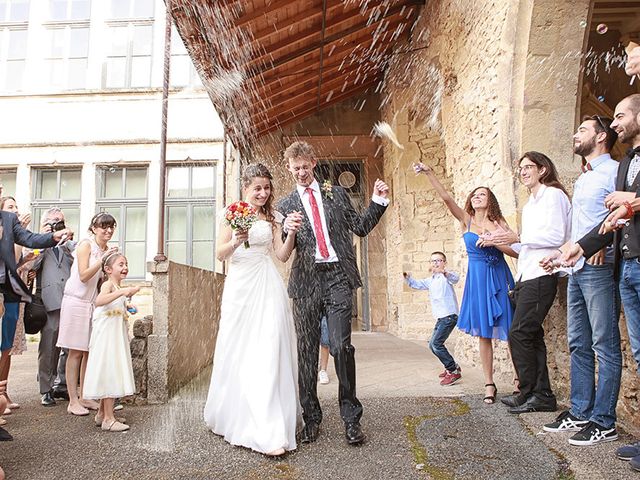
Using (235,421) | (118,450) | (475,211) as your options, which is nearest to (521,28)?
(475,211)

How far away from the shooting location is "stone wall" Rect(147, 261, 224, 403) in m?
4.64

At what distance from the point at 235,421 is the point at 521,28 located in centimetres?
409

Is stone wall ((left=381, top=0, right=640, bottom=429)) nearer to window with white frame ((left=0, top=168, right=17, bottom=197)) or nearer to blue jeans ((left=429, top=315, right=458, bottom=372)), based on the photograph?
blue jeans ((left=429, top=315, right=458, bottom=372))

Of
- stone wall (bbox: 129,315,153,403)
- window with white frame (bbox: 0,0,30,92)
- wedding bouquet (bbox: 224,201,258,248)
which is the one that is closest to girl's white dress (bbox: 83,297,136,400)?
stone wall (bbox: 129,315,153,403)

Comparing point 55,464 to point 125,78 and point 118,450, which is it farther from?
point 125,78

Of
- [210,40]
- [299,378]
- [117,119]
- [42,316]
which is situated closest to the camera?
[299,378]

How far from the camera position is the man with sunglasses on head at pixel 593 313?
10.0 ft

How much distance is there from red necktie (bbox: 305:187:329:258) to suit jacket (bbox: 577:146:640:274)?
4.95 feet

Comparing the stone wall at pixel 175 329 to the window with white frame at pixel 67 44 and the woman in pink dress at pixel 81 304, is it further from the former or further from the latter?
the window with white frame at pixel 67 44

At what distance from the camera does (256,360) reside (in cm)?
340

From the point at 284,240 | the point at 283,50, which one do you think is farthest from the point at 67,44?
the point at 284,240

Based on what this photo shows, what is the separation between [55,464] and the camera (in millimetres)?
3062

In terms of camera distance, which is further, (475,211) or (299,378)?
(475,211)

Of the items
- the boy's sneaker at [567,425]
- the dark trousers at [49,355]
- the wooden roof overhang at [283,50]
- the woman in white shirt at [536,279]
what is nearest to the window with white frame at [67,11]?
the wooden roof overhang at [283,50]
